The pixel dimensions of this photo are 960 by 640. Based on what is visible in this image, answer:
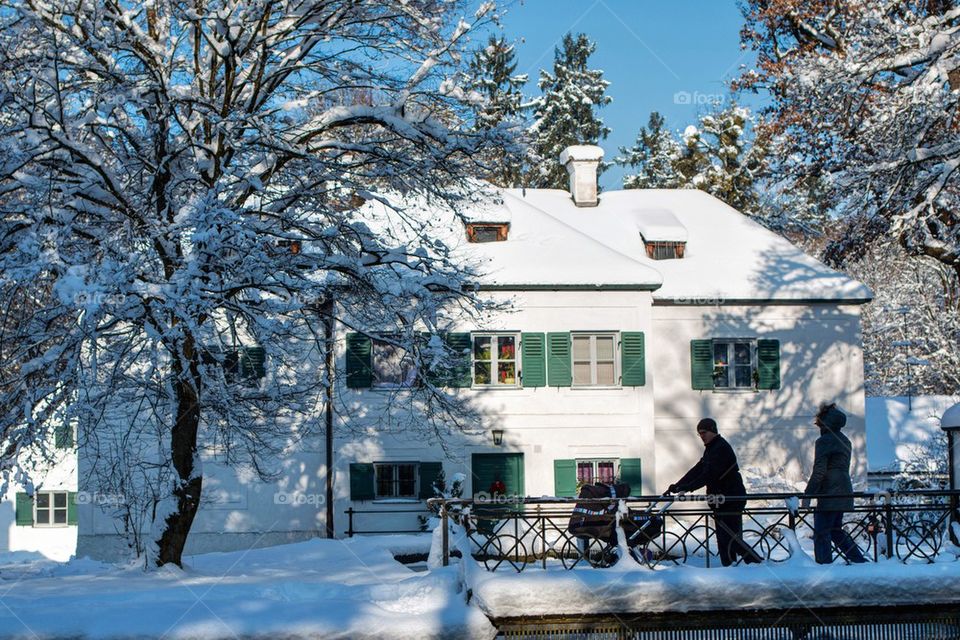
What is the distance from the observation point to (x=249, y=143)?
11.9 meters

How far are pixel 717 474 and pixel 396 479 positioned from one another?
1212cm

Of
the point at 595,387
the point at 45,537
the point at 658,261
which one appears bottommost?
the point at 45,537

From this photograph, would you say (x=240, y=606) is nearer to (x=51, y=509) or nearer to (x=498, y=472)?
(x=498, y=472)

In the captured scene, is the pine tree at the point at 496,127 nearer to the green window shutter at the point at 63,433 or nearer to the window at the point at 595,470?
the green window shutter at the point at 63,433

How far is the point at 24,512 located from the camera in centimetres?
2538

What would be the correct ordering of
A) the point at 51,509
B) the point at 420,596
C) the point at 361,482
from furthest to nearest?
1. the point at 51,509
2. the point at 361,482
3. the point at 420,596

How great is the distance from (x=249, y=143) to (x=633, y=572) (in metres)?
6.21

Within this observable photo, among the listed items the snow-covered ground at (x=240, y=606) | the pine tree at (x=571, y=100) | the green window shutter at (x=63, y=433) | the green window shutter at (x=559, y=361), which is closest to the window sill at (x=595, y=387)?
the green window shutter at (x=559, y=361)

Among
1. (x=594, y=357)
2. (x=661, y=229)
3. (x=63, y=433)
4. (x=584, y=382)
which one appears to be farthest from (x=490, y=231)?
(x=63, y=433)

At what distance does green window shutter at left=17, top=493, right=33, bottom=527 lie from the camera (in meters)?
24.9

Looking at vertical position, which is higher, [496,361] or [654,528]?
[496,361]

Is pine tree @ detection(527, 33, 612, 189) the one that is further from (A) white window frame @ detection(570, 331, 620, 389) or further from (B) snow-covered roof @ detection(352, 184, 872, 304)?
(A) white window frame @ detection(570, 331, 620, 389)

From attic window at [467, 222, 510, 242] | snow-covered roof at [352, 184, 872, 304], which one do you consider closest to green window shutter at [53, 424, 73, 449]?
snow-covered roof at [352, 184, 872, 304]

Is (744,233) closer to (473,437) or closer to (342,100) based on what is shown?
(473,437)
